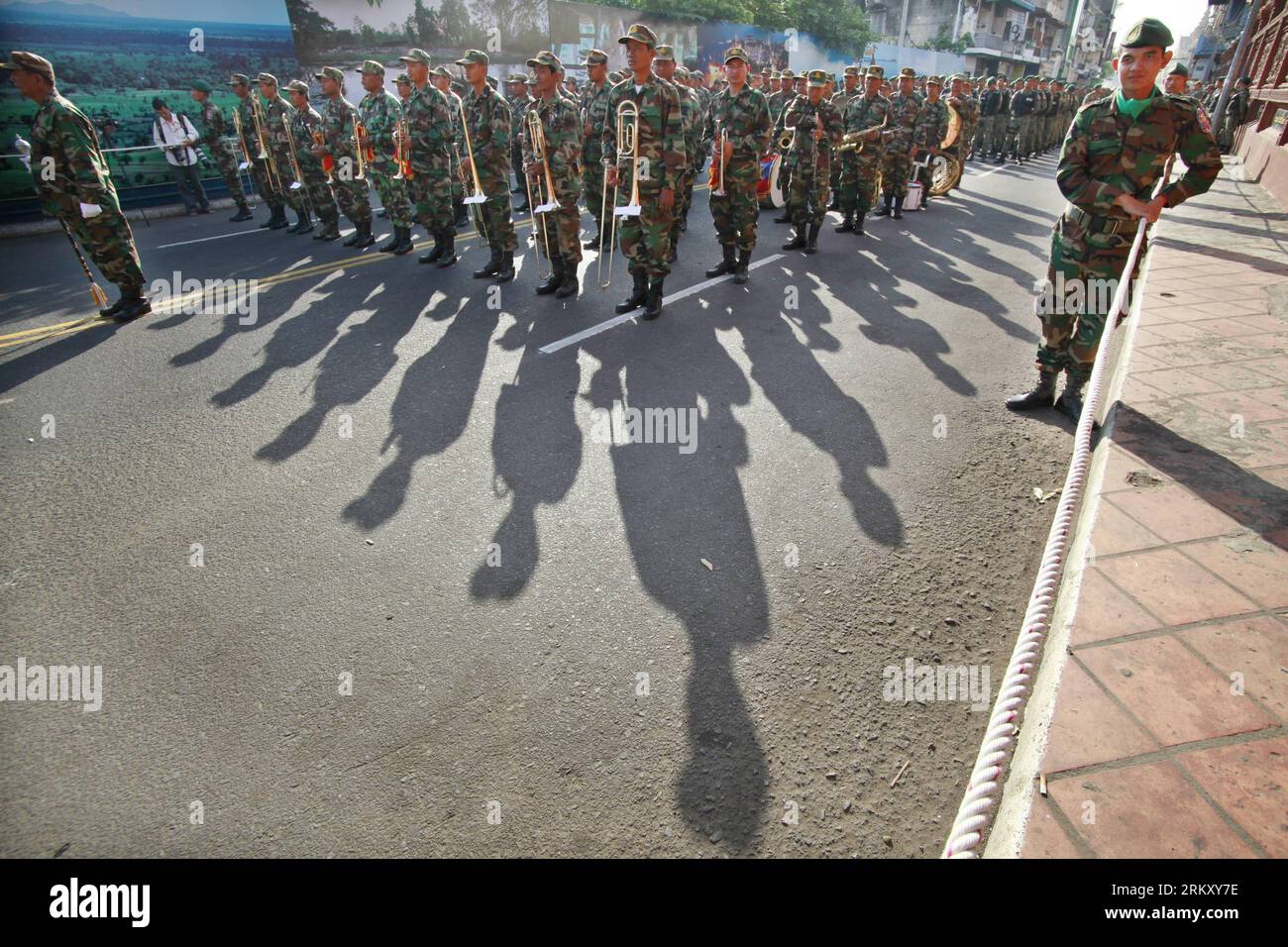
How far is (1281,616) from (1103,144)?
Answer: 291cm

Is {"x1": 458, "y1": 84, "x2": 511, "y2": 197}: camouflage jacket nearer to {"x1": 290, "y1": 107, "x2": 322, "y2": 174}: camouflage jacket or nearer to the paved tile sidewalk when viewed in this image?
{"x1": 290, "y1": 107, "x2": 322, "y2": 174}: camouflage jacket

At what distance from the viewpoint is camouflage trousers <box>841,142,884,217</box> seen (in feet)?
30.2

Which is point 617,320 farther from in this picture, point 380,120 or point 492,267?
point 380,120

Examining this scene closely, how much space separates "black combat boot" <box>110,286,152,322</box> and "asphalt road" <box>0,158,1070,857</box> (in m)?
0.75

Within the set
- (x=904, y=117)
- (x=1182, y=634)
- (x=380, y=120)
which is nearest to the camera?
(x=1182, y=634)

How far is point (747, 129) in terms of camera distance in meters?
7.07

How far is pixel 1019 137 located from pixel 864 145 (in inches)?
608

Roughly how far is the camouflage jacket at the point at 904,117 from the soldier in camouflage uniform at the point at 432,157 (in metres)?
6.51

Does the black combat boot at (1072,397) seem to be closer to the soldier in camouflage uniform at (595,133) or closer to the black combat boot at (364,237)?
the soldier in camouflage uniform at (595,133)

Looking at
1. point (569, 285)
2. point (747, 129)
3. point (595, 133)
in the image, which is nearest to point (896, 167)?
point (747, 129)

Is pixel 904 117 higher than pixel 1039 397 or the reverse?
higher

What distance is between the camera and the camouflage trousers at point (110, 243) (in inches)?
257

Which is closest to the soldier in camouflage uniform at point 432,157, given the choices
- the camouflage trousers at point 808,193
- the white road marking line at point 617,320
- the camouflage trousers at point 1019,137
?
the white road marking line at point 617,320
